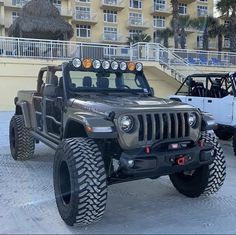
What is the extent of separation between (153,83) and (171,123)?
666 inches

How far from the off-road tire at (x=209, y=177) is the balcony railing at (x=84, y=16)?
Result: 138ft

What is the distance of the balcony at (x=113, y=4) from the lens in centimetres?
4666

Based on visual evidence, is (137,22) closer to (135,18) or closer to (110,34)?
(135,18)

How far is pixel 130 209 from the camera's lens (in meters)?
4.91

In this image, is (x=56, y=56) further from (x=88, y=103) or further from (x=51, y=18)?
(x=88, y=103)

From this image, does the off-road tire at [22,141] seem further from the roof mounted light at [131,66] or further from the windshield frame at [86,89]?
the roof mounted light at [131,66]

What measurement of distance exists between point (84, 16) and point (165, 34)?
32.1 ft

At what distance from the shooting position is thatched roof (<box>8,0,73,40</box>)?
24109mm

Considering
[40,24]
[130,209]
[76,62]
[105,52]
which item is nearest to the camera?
[130,209]

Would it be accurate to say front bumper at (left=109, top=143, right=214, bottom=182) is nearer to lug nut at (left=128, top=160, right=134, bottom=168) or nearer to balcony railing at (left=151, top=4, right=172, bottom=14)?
lug nut at (left=128, top=160, right=134, bottom=168)

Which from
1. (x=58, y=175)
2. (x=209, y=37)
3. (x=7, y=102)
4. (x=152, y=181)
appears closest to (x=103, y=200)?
(x=58, y=175)

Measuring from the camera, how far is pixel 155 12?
49.0 metres

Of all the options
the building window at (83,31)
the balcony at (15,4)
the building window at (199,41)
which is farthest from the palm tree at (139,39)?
the balcony at (15,4)

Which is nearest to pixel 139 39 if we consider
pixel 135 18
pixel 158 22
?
pixel 135 18
